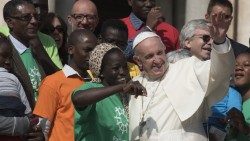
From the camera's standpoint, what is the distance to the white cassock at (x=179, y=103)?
7.07 m

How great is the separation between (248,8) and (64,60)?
3582 millimetres

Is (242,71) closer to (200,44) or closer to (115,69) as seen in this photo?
(200,44)

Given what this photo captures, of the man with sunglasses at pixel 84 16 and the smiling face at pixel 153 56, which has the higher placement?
the smiling face at pixel 153 56

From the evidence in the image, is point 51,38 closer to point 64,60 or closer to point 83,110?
point 64,60

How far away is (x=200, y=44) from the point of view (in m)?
8.24

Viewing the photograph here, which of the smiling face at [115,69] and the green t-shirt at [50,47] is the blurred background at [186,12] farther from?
the smiling face at [115,69]

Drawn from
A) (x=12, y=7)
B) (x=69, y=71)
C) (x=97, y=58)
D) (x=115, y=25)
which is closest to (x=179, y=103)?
(x=97, y=58)

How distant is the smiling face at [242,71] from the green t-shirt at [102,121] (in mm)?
1490

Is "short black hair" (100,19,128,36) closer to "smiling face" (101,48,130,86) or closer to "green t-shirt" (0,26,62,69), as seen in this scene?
"green t-shirt" (0,26,62,69)

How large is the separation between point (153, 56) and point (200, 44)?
112 cm

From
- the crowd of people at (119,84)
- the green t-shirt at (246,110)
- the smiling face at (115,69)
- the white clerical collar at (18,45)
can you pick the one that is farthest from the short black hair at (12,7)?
the green t-shirt at (246,110)

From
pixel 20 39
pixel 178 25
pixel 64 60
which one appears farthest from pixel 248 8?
pixel 20 39

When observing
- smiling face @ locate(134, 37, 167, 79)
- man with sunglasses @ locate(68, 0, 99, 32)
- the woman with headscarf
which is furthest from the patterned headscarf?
man with sunglasses @ locate(68, 0, 99, 32)

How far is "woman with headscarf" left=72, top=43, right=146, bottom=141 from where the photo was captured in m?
7.24
